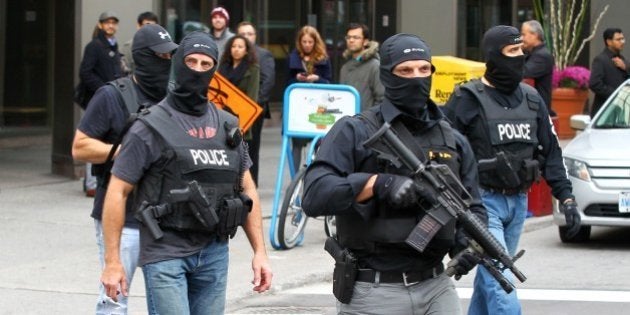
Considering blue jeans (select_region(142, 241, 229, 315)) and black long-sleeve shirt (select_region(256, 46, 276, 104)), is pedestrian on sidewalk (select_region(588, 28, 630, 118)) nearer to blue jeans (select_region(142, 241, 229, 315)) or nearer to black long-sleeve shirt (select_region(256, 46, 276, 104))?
black long-sleeve shirt (select_region(256, 46, 276, 104))

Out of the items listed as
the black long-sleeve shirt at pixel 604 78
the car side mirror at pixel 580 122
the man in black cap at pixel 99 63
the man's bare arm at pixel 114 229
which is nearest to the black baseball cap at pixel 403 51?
the man's bare arm at pixel 114 229

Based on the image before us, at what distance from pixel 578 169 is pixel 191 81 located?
6.92 metres

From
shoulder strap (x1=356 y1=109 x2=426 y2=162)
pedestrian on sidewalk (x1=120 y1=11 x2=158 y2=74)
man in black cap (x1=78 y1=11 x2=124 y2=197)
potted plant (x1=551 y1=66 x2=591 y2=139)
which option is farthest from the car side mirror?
potted plant (x1=551 y1=66 x2=591 y2=139)

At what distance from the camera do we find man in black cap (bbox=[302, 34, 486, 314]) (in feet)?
16.4

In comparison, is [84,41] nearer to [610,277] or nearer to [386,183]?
[610,277]

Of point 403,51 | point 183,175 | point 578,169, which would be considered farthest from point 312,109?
point 403,51

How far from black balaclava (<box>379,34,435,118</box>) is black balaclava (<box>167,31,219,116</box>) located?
0.88 meters

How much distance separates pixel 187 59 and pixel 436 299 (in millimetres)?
1536

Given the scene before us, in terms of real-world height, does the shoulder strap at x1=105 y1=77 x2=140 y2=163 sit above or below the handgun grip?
above

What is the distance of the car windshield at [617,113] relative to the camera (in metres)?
12.7

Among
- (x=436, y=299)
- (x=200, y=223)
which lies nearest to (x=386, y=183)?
(x=436, y=299)

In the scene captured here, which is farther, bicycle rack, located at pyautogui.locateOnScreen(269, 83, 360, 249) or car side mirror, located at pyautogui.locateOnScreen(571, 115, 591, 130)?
car side mirror, located at pyautogui.locateOnScreen(571, 115, 591, 130)

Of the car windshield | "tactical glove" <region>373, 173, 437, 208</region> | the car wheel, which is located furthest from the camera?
the car windshield

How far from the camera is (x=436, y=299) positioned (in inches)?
204
